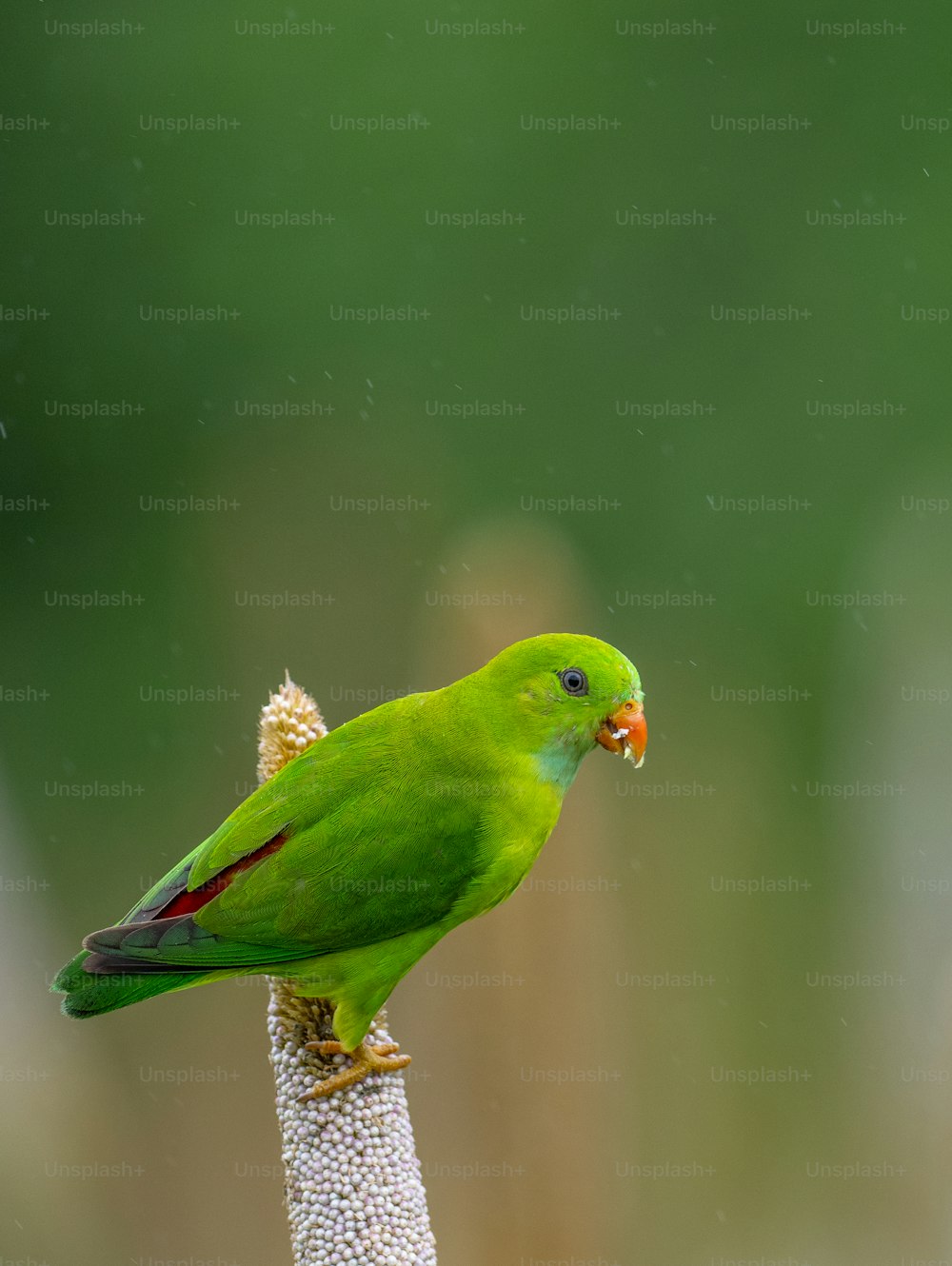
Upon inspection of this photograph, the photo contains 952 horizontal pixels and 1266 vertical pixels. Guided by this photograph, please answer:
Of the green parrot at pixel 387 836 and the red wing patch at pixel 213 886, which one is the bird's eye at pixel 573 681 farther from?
the red wing patch at pixel 213 886

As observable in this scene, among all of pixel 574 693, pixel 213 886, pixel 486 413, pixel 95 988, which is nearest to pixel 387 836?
pixel 213 886

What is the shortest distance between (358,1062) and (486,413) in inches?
456

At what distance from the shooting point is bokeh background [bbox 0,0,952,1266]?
1216cm

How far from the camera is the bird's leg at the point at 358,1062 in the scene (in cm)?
341

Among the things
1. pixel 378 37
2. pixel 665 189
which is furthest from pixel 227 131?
pixel 665 189

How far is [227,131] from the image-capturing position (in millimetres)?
14359

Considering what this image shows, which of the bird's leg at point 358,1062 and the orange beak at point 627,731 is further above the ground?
the orange beak at point 627,731

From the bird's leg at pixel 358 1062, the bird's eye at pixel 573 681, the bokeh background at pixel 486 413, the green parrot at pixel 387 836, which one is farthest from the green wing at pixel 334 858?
the bokeh background at pixel 486 413

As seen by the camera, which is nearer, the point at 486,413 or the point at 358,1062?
the point at 358,1062

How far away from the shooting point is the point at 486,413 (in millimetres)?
14586

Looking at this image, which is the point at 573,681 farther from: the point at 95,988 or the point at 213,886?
the point at 95,988

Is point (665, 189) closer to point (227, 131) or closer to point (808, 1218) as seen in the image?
point (227, 131)

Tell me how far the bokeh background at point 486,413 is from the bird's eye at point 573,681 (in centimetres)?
702

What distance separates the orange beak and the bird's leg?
102 centimetres
